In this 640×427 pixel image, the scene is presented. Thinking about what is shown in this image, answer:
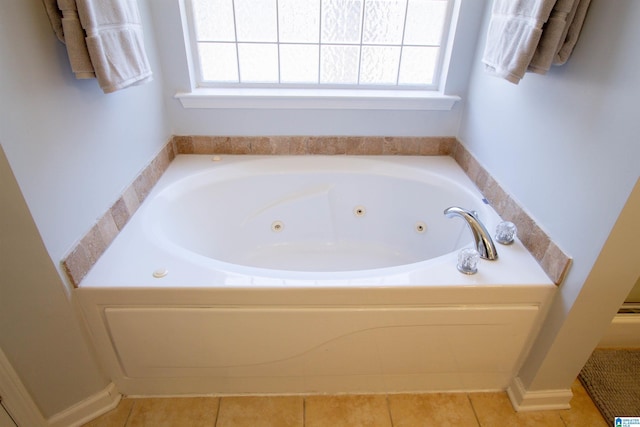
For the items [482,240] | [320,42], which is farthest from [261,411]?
[320,42]

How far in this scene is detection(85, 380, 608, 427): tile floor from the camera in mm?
1363

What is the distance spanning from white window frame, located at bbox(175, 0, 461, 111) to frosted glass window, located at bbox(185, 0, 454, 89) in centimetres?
3

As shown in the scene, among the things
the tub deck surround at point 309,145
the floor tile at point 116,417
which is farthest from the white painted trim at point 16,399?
the tub deck surround at point 309,145

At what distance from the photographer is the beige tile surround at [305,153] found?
3.94 feet

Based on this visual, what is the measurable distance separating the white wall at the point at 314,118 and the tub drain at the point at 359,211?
15.9 inches

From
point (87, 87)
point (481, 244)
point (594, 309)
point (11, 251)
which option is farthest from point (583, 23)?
point (11, 251)

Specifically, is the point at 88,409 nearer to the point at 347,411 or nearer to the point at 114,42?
the point at 347,411

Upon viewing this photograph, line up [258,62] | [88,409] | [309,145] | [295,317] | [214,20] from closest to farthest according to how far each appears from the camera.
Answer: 1. [295,317]
2. [88,409]
3. [214,20]
4. [258,62]
5. [309,145]

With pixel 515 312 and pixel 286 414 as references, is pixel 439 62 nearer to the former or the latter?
pixel 515 312

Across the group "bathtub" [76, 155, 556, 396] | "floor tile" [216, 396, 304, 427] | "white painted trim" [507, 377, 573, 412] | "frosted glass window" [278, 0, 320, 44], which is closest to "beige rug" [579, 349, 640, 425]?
"white painted trim" [507, 377, 573, 412]

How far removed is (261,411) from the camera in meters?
1.40

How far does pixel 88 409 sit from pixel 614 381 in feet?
6.70

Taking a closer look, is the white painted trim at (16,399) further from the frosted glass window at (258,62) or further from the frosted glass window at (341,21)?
the frosted glass window at (341,21)

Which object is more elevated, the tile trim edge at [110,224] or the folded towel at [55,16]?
the folded towel at [55,16]
